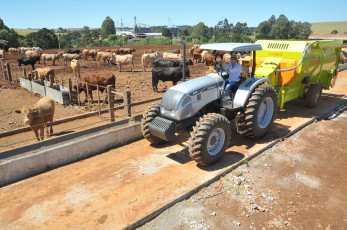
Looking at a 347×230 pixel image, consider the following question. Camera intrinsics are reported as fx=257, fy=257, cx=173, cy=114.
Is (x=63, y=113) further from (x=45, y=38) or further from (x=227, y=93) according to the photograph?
(x=45, y=38)

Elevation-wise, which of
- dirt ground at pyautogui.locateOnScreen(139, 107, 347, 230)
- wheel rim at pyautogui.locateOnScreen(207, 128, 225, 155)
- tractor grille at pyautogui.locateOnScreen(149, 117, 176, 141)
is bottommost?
dirt ground at pyautogui.locateOnScreen(139, 107, 347, 230)

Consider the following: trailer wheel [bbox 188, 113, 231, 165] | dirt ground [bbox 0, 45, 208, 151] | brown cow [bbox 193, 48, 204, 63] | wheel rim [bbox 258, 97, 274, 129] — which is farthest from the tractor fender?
brown cow [bbox 193, 48, 204, 63]

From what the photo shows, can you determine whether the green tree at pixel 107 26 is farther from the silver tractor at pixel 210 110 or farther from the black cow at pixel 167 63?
the silver tractor at pixel 210 110

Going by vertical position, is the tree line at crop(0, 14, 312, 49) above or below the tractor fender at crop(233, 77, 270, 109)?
above

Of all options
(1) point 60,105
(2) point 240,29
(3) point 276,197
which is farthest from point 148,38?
(3) point 276,197

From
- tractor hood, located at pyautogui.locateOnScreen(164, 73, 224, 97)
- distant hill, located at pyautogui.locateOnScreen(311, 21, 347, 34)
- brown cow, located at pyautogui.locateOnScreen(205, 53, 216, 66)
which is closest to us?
tractor hood, located at pyautogui.locateOnScreen(164, 73, 224, 97)

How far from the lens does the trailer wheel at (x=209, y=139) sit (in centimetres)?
549

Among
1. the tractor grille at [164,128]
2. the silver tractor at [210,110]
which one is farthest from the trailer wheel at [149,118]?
the tractor grille at [164,128]

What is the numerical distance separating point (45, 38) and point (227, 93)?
53238 mm

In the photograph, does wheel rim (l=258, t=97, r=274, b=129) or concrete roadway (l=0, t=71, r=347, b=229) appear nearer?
concrete roadway (l=0, t=71, r=347, b=229)

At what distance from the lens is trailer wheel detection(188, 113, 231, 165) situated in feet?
18.0

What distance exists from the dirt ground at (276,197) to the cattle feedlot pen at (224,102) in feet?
2.63

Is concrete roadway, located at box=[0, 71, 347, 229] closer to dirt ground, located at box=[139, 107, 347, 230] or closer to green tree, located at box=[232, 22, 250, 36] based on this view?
dirt ground, located at box=[139, 107, 347, 230]

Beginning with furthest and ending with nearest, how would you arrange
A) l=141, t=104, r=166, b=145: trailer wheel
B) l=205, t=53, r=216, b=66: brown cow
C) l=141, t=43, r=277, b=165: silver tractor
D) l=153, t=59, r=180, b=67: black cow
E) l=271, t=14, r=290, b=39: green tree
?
l=271, t=14, r=290, b=39: green tree → l=205, t=53, r=216, b=66: brown cow → l=153, t=59, r=180, b=67: black cow → l=141, t=104, r=166, b=145: trailer wheel → l=141, t=43, r=277, b=165: silver tractor
